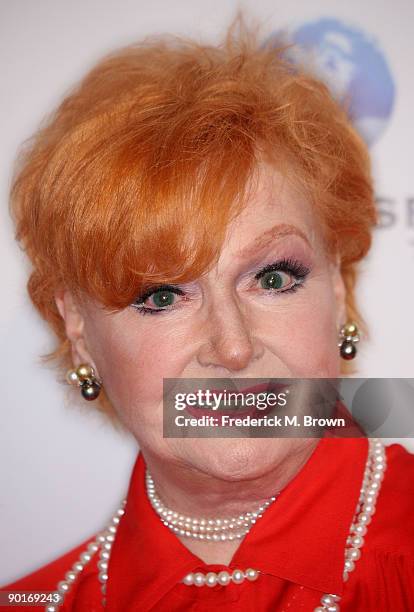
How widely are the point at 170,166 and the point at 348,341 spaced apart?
426 mm

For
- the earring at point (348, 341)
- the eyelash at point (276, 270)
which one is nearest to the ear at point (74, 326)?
the eyelash at point (276, 270)

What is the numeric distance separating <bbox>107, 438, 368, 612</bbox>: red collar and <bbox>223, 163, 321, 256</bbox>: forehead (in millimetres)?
338

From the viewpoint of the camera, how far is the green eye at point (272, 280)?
1212 millimetres

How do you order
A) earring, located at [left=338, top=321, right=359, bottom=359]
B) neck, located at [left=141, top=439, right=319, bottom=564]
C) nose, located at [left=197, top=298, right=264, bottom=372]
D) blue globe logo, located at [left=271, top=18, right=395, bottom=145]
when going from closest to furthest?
nose, located at [left=197, top=298, right=264, bottom=372] < neck, located at [left=141, top=439, right=319, bottom=564] < earring, located at [left=338, top=321, right=359, bottom=359] < blue globe logo, located at [left=271, top=18, right=395, bottom=145]

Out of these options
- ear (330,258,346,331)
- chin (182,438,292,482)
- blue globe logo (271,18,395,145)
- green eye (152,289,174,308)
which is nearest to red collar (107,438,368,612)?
chin (182,438,292,482)

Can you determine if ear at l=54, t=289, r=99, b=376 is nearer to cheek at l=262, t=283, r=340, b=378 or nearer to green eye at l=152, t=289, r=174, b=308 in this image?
green eye at l=152, t=289, r=174, b=308

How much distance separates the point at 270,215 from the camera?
1189 mm

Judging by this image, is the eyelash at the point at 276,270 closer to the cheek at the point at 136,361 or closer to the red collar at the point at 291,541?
the cheek at the point at 136,361

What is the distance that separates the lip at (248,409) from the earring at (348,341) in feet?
0.64

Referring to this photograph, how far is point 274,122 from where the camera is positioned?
1.24 metres

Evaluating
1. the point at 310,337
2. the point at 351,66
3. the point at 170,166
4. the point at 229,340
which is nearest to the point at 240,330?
the point at 229,340

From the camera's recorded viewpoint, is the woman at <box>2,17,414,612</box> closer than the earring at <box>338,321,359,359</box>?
Yes

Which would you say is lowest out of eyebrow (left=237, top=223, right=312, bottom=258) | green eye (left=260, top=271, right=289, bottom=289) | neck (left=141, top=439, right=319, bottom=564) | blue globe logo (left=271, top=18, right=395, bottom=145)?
neck (left=141, top=439, right=319, bottom=564)

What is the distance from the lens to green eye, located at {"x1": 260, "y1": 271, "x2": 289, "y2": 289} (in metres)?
1.21
